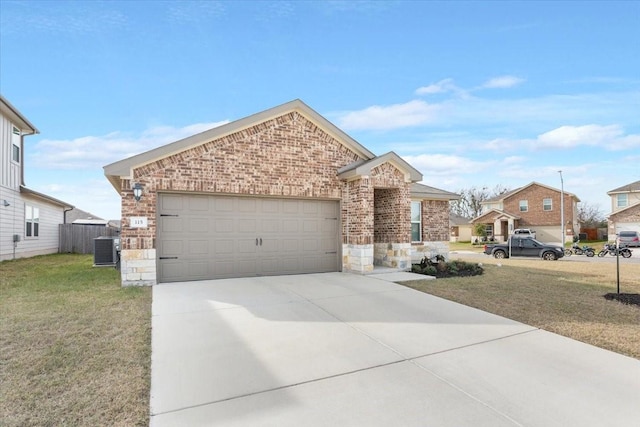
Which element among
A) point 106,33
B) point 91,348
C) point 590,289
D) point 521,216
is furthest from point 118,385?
point 521,216

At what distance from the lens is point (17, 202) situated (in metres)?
15.2

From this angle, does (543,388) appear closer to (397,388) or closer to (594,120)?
(397,388)

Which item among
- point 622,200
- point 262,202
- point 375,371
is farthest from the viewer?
point 622,200

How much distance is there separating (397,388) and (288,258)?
6893mm

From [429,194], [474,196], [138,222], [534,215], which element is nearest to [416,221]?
[429,194]

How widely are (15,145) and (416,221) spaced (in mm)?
18822

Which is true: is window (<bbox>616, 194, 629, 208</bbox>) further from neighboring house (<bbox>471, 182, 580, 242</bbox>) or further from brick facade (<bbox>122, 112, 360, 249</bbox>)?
brick facade (<bbox>122, 112, 360, 249</bbox>)

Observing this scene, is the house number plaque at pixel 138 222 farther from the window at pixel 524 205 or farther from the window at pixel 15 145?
the window at pixel 524 205

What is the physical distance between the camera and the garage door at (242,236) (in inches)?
340

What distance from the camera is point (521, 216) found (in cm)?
3725

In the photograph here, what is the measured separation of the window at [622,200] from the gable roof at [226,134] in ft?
125

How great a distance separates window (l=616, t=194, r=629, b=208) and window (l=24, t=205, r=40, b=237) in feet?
161

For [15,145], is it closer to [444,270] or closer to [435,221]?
[435,221]

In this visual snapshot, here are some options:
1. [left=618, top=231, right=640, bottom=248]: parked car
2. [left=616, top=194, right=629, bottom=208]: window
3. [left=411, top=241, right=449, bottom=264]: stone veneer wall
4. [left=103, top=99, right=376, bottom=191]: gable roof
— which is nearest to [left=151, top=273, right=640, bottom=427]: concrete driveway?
[left=103, top=99, right=376, bottom=191]: gable roof
